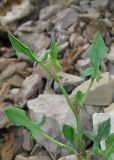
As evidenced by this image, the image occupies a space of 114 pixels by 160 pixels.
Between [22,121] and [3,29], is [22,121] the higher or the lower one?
the higher one

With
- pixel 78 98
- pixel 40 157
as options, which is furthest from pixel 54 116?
pixel 78 98

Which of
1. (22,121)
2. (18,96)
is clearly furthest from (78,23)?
(22,121)

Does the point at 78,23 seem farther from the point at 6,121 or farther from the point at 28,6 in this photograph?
the point at 6,121

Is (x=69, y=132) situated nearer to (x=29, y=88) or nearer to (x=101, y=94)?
(x=101, y=94)

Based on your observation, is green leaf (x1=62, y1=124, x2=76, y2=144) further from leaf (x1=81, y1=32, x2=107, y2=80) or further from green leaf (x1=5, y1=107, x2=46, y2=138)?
leaf (x1=81, y1=32, x2=107, y2=80)

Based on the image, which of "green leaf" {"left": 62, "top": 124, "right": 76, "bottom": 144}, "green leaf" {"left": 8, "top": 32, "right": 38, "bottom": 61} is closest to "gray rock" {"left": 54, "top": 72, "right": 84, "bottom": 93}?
"green leaf" {"left": 62, "top": 124, "right": 76, "bottom": 144}

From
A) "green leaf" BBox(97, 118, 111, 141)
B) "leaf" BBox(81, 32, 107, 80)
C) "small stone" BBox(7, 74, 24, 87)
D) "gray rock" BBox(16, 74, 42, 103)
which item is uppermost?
"leaf" BBox(81, 32, 107, 80)
